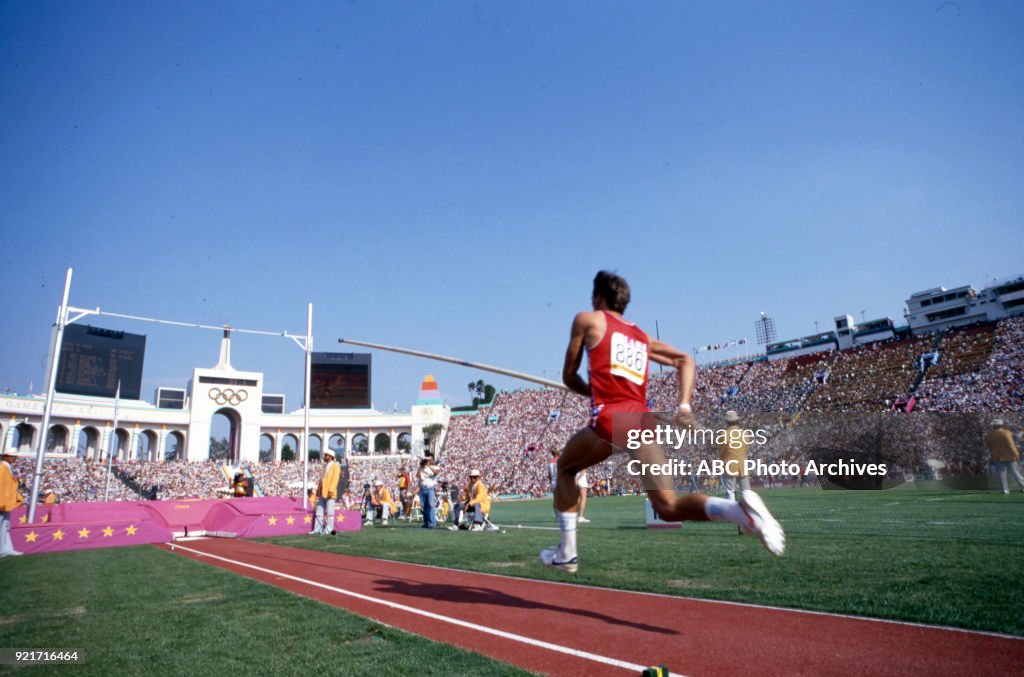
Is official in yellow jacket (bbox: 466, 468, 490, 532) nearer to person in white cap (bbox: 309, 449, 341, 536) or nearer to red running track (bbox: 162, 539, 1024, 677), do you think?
person in white cap (bbox: 309, 449, 341, 536)

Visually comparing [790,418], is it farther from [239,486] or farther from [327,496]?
[239,486]

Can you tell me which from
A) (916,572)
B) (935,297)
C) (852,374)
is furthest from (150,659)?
(935,297)

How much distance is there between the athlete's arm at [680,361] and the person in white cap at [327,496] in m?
11.4

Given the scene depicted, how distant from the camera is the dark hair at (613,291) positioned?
175 inches

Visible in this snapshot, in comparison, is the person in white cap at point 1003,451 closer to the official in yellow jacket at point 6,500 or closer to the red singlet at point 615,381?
the red singlet at point 615,381

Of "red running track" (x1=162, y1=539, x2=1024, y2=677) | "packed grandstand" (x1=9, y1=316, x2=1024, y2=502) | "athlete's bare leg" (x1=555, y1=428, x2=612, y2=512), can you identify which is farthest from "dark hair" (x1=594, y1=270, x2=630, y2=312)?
"packed grandstand" (x1=9, y1=316, x2=1024, y2=502)

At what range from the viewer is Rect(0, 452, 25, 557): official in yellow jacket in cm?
1116

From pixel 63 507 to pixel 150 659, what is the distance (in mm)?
15596

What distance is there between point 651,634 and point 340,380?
2550 inches

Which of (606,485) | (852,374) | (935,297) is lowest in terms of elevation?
(606,485)

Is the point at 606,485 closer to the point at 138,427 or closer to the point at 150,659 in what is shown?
the point at 150,659

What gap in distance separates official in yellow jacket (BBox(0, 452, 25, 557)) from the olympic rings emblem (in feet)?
174

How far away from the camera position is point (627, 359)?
419 cm

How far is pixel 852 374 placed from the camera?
136 feet
